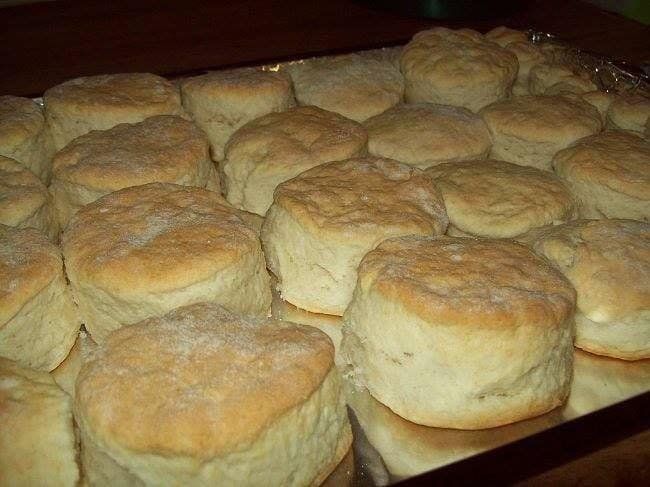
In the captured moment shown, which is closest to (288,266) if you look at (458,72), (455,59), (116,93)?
(116,93)

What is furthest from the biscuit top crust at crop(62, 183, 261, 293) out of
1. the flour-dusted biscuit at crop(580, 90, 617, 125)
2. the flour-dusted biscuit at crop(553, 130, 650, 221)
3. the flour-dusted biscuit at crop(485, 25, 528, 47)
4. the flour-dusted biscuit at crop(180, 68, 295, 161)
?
the flour-dusted biscuit at crop(485, 25, 528, 47)

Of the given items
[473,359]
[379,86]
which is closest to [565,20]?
[379,86]

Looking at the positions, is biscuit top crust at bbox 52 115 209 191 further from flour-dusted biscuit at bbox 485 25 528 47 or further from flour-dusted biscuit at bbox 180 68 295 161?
flour-dusted biscuit at bbox 485 25 528 47

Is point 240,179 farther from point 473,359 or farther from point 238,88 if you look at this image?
point 473,359

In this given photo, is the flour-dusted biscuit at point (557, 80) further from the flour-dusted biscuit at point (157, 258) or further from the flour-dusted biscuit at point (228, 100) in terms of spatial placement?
the flour-dusted biscuit at point (157, 258)

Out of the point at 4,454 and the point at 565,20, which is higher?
the point at 565,20

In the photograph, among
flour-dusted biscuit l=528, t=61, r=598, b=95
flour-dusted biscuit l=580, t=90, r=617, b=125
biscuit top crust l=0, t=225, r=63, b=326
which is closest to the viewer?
biscuit top crust l=0, t=225, r=63, b=326

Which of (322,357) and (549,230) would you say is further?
(549,230)
